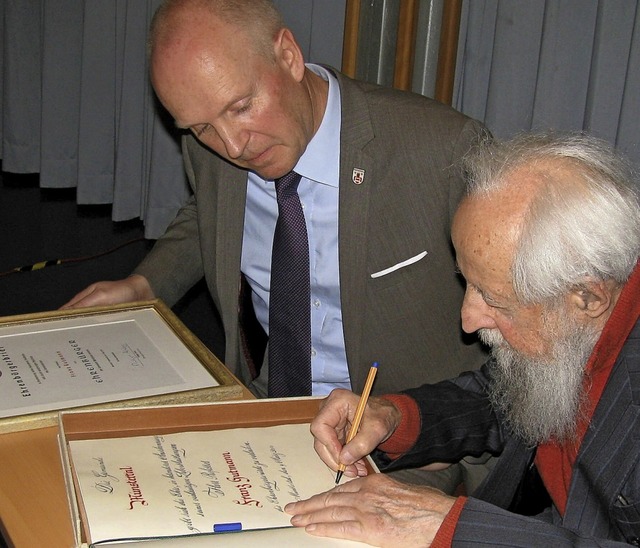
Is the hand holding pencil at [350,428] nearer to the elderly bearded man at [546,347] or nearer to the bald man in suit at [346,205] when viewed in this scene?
the elderly bearded man at [546,347]

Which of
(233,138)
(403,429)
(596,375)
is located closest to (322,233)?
(233,138)

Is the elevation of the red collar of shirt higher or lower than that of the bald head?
lower

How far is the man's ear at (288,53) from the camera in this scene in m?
2.04

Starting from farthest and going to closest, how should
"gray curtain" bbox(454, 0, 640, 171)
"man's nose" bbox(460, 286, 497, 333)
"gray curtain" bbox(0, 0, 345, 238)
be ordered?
"gray curtain" bbox(0, 0, 345, 238) → "gray curtain" bbox(454, 0, 640, 171) → "man's nose" bbox(460, 286, 497, 333)

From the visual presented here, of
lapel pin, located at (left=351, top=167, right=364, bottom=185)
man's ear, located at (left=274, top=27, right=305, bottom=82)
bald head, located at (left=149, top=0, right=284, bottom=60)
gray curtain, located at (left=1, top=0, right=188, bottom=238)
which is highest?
bald head, located at (left=149, top=0, right=284, bottom=60)

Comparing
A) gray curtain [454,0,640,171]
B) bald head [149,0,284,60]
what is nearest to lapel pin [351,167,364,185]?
bald head [149,0,284,60]

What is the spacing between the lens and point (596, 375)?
1586 millimetres

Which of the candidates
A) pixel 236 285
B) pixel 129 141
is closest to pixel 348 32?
pixel 129 141

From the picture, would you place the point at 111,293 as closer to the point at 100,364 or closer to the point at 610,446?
the point at 100,364

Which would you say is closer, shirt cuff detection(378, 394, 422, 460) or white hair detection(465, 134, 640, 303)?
white hair detection(465, 134, 640, 303)

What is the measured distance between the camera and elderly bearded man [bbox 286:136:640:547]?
1.39 m

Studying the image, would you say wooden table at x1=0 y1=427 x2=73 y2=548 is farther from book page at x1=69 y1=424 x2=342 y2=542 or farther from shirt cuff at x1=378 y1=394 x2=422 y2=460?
shirt cuff at x1=378 y1=394 x2=422 y2=460

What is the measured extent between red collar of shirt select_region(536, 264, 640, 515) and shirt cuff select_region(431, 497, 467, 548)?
0.30 meters

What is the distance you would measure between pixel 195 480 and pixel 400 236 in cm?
97
